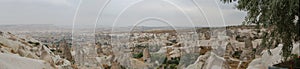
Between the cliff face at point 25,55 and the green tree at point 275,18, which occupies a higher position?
the green tree at point 275,18

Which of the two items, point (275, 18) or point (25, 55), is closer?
point (275, 18)

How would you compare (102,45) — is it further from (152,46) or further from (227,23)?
(227,23)

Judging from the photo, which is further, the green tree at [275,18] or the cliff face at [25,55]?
the cliff face at [25,55]

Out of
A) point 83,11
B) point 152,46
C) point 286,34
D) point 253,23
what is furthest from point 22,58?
point 286,34

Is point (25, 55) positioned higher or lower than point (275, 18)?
lower

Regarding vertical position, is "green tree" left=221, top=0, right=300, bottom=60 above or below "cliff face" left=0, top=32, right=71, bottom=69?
above
